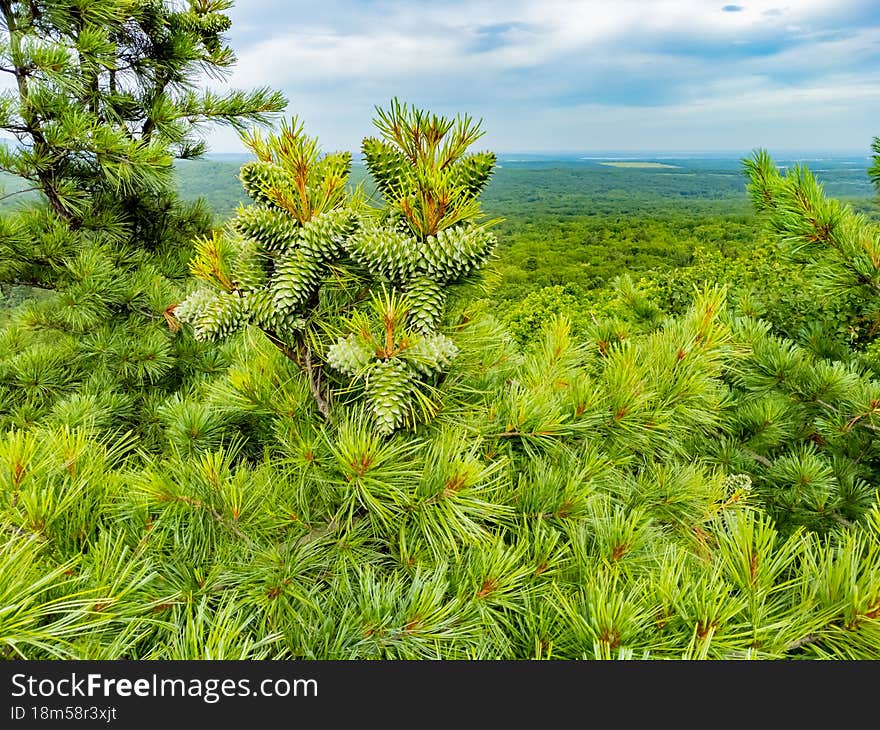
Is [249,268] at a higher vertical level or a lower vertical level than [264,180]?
lower

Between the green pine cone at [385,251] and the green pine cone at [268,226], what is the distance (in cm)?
11

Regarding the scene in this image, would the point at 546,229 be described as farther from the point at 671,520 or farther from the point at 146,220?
the point at 671,520

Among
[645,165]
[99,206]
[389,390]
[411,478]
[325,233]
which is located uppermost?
[645,165]

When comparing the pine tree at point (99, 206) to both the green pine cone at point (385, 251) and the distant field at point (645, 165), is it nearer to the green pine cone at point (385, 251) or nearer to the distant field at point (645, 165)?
the green pine cone at point (385, 251)

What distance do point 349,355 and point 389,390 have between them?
0.24 ft

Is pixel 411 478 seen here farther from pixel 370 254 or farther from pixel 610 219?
pixel 610 219

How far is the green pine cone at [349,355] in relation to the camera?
63 cm

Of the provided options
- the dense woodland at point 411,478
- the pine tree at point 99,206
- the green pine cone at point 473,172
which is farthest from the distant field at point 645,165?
the green pine cone at point 473,172

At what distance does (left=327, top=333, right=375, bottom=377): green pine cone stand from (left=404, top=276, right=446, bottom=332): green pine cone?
85mm

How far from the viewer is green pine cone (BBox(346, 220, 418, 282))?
2.02 ft

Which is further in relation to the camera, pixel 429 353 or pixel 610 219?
pixel 610 219

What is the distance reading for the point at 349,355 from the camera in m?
0.63

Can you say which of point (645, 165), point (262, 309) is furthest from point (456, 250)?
point (645, 165)

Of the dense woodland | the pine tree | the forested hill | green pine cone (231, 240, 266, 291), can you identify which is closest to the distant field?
the forested hill
